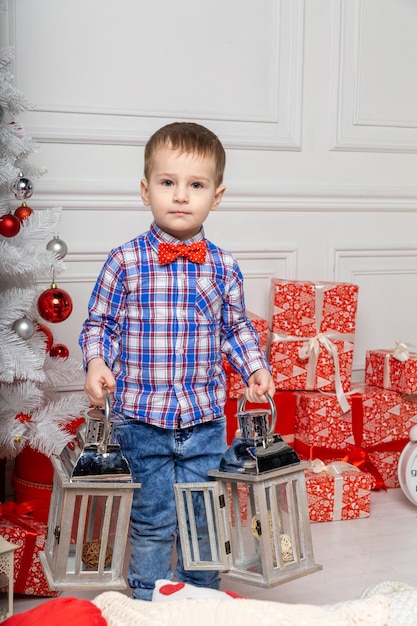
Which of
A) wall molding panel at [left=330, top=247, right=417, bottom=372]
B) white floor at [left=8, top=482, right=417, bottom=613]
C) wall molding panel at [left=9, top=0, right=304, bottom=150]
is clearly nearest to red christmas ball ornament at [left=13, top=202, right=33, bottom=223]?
wall molding panel at [left=9, top=0, right=304, bottom=150]

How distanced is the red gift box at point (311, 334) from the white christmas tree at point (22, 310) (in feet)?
2.31

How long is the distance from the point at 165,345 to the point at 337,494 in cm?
97

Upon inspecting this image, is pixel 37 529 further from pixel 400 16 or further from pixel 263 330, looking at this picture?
pixel 400 16

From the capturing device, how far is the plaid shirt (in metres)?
1.56

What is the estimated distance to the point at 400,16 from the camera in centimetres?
280

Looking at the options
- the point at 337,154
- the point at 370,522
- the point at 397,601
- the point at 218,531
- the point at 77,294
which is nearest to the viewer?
the point at 397,601

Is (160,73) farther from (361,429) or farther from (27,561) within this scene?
(27,561)

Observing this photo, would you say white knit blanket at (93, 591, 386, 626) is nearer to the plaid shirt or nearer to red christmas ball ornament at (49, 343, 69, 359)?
the plaid shirt

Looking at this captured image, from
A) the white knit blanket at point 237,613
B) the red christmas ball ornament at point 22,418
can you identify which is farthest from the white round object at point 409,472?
the white knit blanket at point 237,613

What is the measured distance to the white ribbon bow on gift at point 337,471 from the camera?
7.52 ft

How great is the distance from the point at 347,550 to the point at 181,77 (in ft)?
4.87

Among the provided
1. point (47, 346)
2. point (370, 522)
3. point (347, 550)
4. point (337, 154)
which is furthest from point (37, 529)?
point (337, 154)

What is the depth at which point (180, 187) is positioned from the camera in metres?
1.49

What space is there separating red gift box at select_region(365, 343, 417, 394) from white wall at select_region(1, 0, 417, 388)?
24 centimetres
